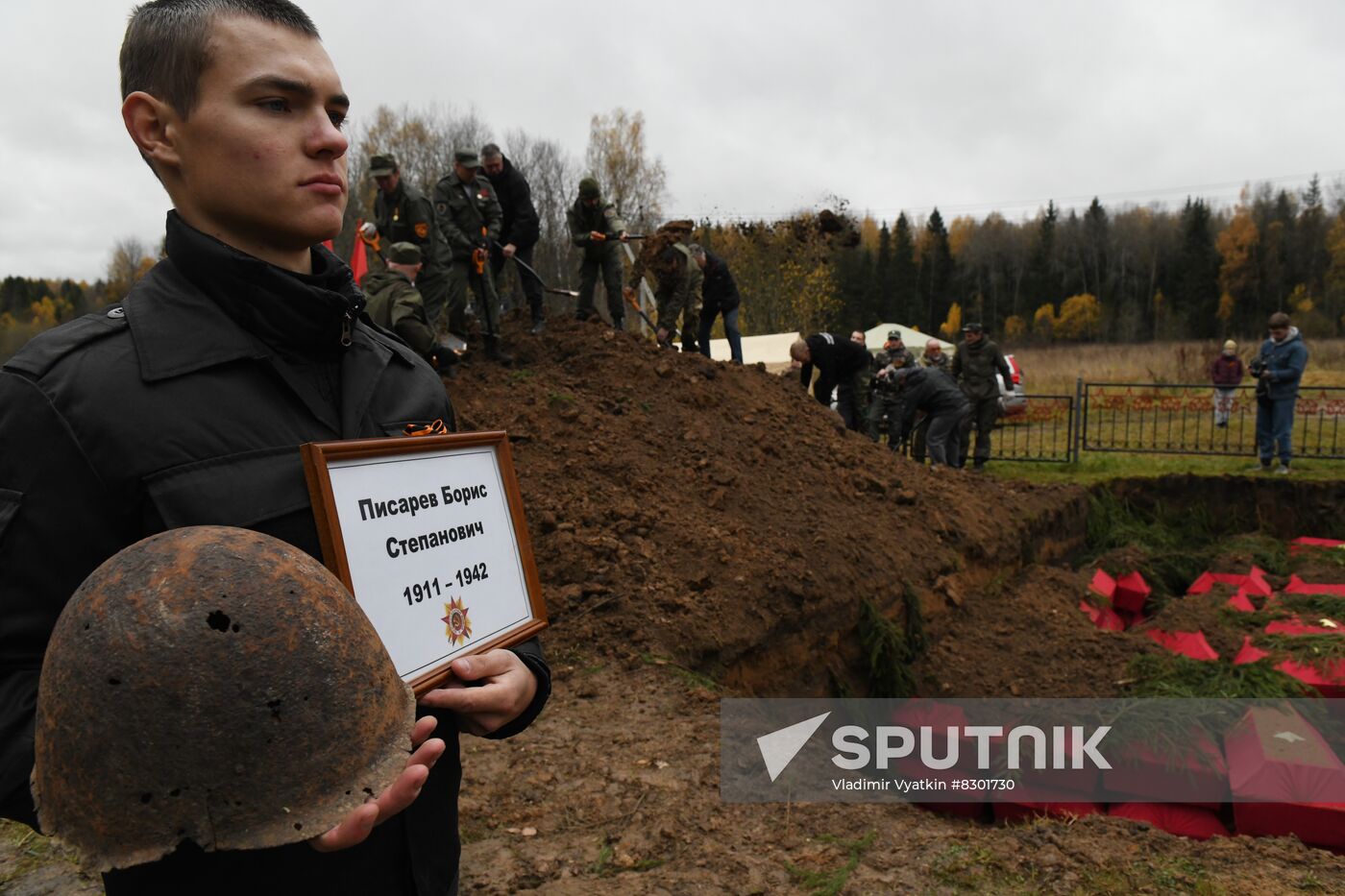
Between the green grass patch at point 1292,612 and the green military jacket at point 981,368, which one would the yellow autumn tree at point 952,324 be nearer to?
the green military jacket at point 981,368

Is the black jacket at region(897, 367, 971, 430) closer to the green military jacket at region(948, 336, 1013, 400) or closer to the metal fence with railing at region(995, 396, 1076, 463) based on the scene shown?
the green military jacket at region(948, 336, 1013, 400)

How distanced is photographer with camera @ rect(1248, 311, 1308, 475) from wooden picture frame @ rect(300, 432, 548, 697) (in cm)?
1317

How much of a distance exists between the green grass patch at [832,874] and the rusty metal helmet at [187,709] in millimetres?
2612

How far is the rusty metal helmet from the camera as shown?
0.92m

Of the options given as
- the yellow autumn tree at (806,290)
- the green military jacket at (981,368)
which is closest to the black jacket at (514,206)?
the green military jacket at (981,368)

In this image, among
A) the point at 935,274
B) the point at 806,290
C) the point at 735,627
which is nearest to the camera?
the point at 735,627

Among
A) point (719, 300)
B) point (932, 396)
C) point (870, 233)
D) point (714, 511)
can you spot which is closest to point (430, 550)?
point (714, 511)

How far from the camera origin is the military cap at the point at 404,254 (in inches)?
293

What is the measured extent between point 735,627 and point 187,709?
487cm

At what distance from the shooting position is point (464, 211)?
8859mm

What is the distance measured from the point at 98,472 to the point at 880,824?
3.48 meters

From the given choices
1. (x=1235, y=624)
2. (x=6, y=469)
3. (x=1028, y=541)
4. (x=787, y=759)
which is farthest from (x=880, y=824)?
(x=1028, y=541)

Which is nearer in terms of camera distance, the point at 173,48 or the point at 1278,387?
the point at 173,48

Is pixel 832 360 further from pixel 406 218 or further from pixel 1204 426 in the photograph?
pixel 1204 426
